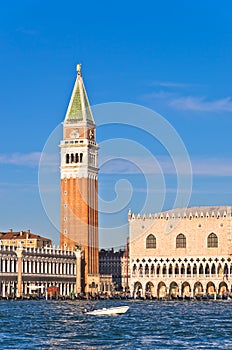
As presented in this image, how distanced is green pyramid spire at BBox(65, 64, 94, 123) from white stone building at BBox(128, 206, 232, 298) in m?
20.4

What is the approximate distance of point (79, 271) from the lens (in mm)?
156125

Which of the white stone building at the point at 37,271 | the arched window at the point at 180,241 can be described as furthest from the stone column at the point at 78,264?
the arched window at the point at 180,241

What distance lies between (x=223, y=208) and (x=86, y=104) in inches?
→ 1211

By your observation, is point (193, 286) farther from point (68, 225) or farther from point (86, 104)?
point (86, 104)

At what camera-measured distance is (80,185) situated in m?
158

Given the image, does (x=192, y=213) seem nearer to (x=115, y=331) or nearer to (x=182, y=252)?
(x=182, y=252)

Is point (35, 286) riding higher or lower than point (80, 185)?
lower

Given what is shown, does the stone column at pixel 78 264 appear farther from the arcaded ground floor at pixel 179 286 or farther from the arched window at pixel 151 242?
the arched window at pixel 151 242

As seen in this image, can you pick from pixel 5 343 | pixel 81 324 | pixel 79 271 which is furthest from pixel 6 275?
pixel 5 343

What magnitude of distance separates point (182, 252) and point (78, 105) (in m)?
32.0

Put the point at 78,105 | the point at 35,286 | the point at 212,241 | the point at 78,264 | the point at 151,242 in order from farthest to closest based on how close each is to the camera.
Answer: the point at 78,105 → the point at 78,264 → the point at 151,242 → the point at 212,241 → the point at 35,286

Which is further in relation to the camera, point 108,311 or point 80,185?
point 80,185

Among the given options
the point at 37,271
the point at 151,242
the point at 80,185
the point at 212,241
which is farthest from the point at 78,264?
the point at 212,241

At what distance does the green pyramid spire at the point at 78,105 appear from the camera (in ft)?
530
